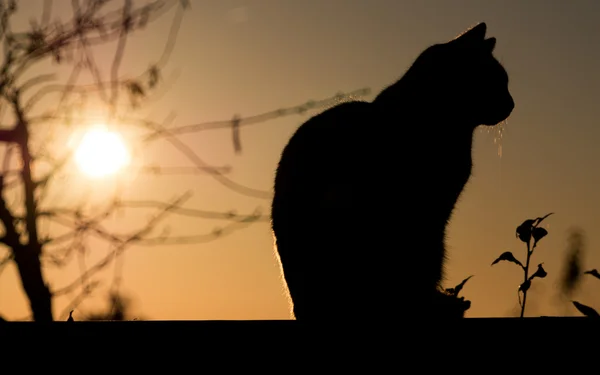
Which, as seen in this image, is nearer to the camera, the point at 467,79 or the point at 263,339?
the point at 263,339

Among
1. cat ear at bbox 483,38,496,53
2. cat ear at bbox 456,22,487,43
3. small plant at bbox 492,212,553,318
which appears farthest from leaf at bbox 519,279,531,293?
cat ear at bbox 483,38,496,53

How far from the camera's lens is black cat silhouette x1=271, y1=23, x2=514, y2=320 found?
320cm

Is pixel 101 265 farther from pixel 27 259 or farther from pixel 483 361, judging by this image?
pixel 483 361

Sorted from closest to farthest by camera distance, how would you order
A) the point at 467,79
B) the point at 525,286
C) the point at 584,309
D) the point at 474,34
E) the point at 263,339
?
the point at 263,339, the point at 584,309, the point at 525,286, the point at 467,79, the point at 474,34

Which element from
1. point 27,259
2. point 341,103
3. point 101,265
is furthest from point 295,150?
point 27,259

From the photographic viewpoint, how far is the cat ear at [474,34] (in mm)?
4520

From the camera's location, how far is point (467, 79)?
4344mm

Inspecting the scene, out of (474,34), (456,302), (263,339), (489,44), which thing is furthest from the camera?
(489,44)

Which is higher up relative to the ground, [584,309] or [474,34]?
[474,34]

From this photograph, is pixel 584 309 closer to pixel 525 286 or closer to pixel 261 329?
pixel 525 286

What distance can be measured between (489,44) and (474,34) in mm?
277

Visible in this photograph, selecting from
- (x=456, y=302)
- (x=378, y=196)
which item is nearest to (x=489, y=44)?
(x=378, y=196)

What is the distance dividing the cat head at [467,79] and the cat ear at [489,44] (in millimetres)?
13

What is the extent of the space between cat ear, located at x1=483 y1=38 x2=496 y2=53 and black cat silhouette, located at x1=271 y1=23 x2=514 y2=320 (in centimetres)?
39
